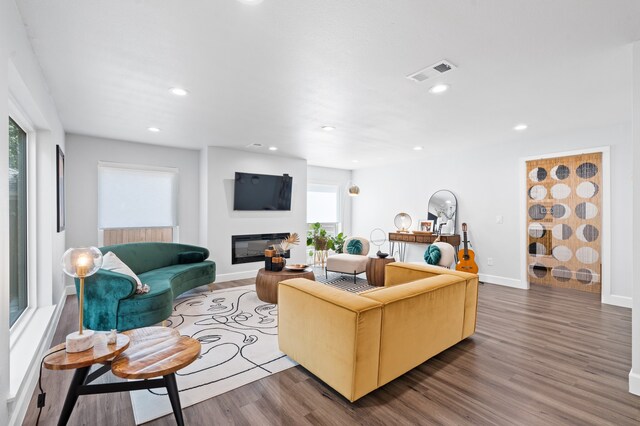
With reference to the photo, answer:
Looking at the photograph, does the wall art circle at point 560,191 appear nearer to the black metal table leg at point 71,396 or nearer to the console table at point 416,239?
the console table at point 416,239

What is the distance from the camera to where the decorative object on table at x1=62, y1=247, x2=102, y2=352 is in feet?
5.36

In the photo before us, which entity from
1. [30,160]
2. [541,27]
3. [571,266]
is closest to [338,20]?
[541,27]

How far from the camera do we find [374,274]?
507 cm

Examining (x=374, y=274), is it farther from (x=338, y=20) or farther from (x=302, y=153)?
(x=338, y=20)

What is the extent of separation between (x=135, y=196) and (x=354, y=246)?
3.89m

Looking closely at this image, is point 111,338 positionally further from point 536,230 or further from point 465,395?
point 536,230

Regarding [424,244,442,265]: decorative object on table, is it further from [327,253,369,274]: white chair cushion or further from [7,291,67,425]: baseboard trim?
[7,291,67,425]: baseboard trim

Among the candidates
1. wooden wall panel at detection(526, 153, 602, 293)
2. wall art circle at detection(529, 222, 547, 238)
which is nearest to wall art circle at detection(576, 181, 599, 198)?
wooden wall panel at detection(526, 153, 602, 293)

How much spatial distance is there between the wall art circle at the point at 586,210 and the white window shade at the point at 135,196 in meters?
6.38

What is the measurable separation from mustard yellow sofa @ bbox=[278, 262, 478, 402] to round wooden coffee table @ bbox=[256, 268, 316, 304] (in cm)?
144

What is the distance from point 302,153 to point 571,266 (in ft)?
15.6

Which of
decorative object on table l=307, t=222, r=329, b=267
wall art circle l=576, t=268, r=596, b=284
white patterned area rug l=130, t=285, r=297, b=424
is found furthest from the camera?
decorative object on table l=307, t=222, r=329, b=267

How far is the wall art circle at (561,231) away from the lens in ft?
15.4

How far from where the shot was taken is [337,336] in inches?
78.8
